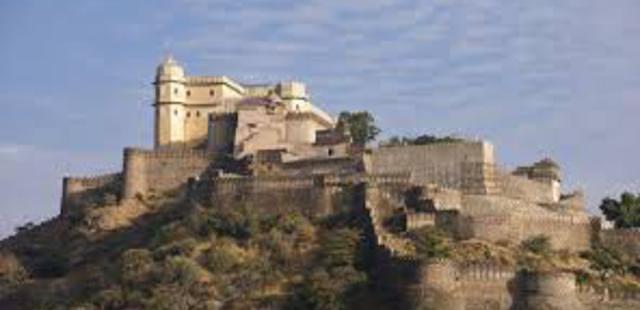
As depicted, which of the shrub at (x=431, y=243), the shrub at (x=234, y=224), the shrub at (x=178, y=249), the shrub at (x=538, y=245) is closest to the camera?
the shrub at (x=431, y=243)

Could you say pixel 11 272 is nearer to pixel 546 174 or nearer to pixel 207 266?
pixel 207 266

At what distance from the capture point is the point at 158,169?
3418 inches

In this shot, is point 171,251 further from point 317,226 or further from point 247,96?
point 247,96

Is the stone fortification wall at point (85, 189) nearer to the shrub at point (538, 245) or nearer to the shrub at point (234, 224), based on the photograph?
the shrub at point (234, 224)

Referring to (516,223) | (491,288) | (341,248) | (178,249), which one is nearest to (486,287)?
(491,288)

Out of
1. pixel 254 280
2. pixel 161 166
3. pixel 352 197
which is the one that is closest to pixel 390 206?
pixel 352 197

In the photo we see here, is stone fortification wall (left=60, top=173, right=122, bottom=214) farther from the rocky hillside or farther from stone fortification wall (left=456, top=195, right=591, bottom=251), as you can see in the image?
stone fortification wall (left=456, top=195, right=591, bottom=251)

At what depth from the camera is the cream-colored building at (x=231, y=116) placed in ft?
285

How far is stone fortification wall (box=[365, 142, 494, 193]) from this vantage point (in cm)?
8124

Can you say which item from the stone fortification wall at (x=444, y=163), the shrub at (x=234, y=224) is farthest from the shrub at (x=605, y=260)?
the shrub at (x=234, y=224)

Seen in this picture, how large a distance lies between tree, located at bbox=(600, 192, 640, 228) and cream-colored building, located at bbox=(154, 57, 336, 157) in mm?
14090

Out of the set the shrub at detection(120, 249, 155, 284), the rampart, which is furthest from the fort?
the shrub at detection(120, 249, 155, 284)

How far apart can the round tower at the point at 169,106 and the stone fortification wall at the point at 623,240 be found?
2249 cm

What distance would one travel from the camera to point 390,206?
78.0 meters
